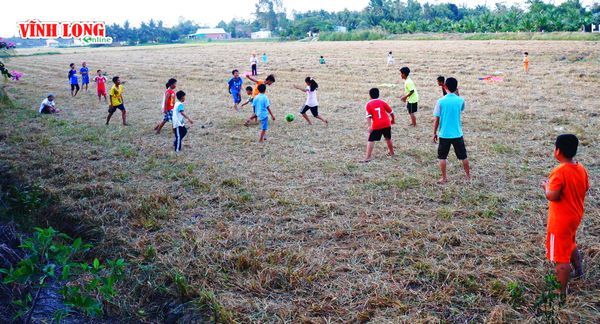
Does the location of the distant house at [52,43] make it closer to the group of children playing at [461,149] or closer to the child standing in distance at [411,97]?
the group of children playing at [461,149]

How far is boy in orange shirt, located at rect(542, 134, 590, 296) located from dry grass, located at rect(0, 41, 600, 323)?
1.49 feet

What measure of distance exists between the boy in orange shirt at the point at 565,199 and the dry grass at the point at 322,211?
1.49ft

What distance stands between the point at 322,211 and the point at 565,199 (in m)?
3.07

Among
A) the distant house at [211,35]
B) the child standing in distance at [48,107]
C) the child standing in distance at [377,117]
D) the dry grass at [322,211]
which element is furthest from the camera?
the distant house at [211,35]

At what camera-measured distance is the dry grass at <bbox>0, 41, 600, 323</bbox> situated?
14.5ft

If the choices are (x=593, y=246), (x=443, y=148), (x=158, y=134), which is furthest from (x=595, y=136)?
(x=158, y=134)

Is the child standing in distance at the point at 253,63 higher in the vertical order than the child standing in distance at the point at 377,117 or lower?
higher

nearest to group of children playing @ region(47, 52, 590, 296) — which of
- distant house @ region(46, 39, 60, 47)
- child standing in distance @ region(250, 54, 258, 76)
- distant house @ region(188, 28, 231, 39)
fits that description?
child standing in distance @ region(250, 54, 258, 76)

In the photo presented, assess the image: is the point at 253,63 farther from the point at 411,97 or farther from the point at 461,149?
the point at 461,149

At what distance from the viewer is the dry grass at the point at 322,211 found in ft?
14.5

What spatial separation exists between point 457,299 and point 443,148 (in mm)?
3212

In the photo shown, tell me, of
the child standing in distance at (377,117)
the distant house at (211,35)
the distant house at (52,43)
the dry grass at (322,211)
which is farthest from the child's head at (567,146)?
the distant house at (52,43)

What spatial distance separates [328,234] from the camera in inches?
224

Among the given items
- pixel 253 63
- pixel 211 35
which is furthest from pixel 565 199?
pixel 211 35
